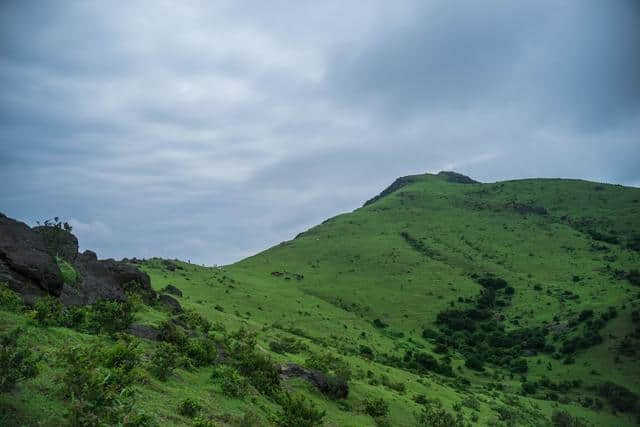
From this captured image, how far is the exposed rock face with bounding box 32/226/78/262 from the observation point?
2344cm

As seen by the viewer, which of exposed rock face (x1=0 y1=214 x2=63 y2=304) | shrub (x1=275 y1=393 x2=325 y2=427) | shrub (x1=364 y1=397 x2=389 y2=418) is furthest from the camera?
shrub (x1=364 y1=397 x2=389 y2=418)

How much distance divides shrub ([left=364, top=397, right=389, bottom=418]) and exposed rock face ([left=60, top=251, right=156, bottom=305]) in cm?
1617

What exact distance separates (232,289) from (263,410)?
160 ft

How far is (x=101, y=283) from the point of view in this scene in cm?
2345

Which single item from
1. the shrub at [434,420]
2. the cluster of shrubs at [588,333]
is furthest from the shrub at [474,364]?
the shrub at [434,420]

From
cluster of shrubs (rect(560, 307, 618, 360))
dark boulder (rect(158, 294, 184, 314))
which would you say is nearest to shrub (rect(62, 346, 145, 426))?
dark boulder (rect(158, 294, 184, 314))

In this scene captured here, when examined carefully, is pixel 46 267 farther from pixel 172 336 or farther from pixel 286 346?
pixel 286 346

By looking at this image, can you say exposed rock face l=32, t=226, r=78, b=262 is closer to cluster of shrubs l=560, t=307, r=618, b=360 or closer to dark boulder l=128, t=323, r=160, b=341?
dark boulder l=128, t=323, r=160, b=341

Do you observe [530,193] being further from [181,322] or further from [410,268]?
[181,322]

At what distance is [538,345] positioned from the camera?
219ft

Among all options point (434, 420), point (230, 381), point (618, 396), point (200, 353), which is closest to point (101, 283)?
point (200, 353)

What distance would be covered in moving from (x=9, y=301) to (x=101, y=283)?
26.8ft

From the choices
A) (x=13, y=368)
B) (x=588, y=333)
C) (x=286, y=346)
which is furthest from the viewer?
(x=588, y=333)

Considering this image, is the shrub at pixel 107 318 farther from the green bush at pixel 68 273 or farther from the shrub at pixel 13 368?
the shrub at pixel 13 368
